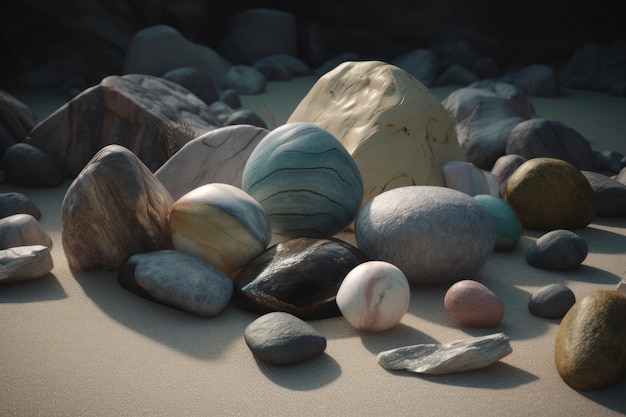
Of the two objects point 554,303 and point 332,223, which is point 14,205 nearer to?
point 332,223

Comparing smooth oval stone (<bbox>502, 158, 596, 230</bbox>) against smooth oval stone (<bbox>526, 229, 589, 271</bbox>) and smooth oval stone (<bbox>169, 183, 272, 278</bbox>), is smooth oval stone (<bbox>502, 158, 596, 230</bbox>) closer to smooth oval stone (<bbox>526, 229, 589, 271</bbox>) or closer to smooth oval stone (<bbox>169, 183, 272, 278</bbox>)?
smooth oval stone (<bbox>526, 229, 589, 271</bbox>)

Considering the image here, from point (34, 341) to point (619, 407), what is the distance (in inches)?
82.7

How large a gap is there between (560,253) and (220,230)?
167cm

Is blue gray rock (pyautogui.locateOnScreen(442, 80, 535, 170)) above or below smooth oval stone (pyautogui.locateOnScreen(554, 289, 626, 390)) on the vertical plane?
below

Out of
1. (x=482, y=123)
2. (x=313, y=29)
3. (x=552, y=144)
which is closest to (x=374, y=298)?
(x=552, y=144)

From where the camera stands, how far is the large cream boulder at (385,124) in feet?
13.7

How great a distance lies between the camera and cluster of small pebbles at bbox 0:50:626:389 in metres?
2.73

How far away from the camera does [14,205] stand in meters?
4.07

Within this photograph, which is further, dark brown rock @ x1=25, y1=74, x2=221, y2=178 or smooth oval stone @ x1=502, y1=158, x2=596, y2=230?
dark brown rock @ x1=25, y1=74, x2=221, y2=178

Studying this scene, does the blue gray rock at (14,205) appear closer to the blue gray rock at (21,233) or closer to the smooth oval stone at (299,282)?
the blue gray rock at (21,233)

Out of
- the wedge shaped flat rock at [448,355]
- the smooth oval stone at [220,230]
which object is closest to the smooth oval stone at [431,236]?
the smooth oval stone at [220,230]

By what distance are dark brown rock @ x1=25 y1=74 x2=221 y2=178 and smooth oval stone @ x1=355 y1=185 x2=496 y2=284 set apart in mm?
2331

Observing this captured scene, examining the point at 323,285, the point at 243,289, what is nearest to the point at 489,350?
the point at 323,285

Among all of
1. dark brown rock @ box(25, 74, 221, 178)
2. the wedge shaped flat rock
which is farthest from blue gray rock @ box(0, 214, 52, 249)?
the wedge shaped flat rock
